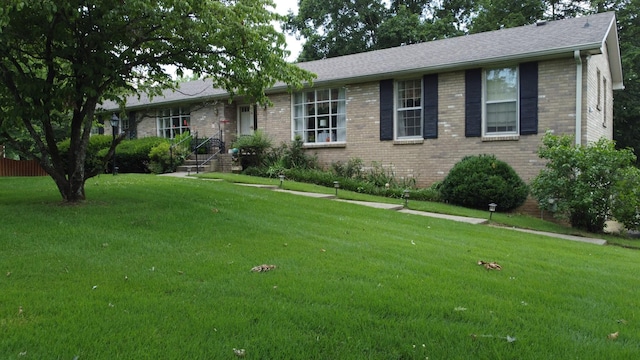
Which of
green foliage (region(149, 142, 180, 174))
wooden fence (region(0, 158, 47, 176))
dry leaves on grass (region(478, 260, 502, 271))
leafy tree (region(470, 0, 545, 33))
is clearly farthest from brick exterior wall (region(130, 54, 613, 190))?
leafy tree (region(470, 0, 545, 33))

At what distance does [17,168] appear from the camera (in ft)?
60.5

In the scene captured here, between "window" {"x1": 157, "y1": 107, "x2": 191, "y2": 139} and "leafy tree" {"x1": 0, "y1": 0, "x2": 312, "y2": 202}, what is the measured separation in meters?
12.3

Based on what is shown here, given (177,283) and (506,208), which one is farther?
(506,208)

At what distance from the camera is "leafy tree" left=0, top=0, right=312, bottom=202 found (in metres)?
6.77

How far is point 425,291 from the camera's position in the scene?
4.17 metres

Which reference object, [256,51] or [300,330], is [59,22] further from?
[300,330]

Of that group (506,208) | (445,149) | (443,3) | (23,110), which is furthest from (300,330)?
(443,3)

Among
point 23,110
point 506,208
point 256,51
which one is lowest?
point 506,208

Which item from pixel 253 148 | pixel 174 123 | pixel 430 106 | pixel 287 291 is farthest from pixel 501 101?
pixel 174 123

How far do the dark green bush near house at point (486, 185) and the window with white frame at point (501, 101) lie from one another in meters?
1.69

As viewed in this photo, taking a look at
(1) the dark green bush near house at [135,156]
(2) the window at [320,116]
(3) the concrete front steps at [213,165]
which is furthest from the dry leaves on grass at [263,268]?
(1) the dark green bush near house at [135,156]

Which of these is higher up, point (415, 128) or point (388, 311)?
point (415, 128)

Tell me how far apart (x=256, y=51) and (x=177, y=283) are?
4584 mm

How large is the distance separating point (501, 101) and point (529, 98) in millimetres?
769
